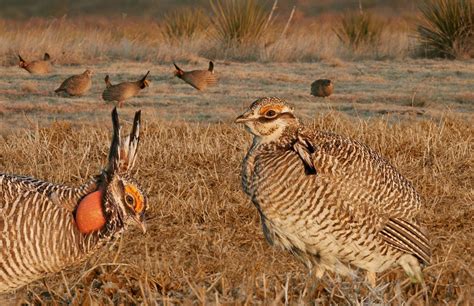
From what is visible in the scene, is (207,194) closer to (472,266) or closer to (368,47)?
(472,266)

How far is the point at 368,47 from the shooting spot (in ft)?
58.4

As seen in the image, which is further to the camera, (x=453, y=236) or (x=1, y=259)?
(x=453, y=236)

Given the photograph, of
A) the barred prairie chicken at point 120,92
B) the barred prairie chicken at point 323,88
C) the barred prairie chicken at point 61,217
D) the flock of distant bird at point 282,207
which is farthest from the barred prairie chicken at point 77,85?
the barred prairie chicken at point 61,217

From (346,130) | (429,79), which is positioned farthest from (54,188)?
(429,79)

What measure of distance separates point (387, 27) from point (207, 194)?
1476 centimetres

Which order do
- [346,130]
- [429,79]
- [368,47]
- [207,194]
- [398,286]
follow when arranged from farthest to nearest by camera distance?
1. [368,47]
2. [429,79]
3. [346,130]
4. [207,194]
5. [398,286]

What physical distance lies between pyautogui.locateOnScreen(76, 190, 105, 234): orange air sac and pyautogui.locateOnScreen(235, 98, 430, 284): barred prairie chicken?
2.30 ft

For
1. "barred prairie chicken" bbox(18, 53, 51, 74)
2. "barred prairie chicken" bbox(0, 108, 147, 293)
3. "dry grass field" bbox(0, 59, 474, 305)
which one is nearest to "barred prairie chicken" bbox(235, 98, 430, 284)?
"dry grass field" bbox(0, 59, 474, 305)

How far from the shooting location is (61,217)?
373 centimetres

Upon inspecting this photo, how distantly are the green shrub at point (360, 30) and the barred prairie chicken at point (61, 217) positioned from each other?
14546 mm

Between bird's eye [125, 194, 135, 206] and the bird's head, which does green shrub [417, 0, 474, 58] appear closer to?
the bird's head

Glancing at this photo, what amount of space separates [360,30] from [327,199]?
14555 millimetres

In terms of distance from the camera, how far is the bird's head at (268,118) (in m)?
4.29

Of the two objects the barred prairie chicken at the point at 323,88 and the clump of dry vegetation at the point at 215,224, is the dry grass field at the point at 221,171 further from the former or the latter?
the barred prairie chicken at the point at 323,88
